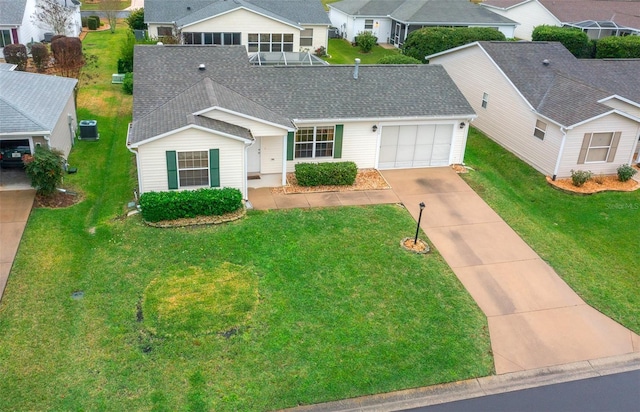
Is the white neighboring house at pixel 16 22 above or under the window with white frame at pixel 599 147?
above

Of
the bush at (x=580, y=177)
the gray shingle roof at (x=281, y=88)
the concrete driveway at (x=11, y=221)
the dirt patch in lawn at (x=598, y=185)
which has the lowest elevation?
the concrete driveway at (x=11, y=221)

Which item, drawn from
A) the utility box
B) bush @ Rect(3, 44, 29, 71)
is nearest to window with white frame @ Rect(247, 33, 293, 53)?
bush @ Rect(3, 44, 29, 71)

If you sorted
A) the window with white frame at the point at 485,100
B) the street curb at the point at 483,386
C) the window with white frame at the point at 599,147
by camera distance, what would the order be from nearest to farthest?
the street curb at the point at 483,386 < the window with white frame at the point at 599,147 < the window with white frame at the point at 485,100

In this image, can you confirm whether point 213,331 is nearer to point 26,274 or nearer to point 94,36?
point 26,274

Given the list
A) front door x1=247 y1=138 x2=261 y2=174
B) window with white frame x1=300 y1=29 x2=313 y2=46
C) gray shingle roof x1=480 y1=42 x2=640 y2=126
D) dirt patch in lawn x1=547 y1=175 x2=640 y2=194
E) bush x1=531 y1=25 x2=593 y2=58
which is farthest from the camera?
window with white frame x1=300 y1=29 x2=313 y2=46

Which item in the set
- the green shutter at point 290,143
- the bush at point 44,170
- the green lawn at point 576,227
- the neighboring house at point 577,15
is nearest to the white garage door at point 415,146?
the green lawn at point 576,227

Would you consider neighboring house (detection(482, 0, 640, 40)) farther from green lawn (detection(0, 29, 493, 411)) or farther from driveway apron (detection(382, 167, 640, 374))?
green lawn (detection(0, 29, 493, 411))

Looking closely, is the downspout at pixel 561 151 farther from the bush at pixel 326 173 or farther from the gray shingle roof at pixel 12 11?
the gray shingle roof at pixel 12 11
